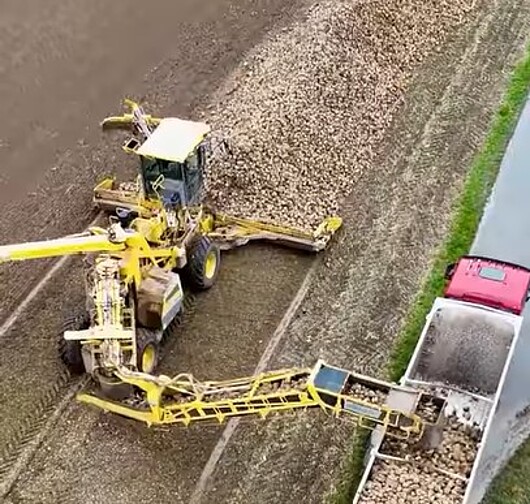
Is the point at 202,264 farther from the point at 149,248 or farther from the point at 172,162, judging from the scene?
the point at 172,162

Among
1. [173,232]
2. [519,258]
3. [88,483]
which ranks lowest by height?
[519,258]

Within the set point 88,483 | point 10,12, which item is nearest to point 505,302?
point 88,483

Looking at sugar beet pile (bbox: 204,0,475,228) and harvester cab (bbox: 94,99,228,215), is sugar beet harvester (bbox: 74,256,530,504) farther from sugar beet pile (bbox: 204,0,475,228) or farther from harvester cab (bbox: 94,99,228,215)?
sugar beet pile (bbox: 204,0,475,228)

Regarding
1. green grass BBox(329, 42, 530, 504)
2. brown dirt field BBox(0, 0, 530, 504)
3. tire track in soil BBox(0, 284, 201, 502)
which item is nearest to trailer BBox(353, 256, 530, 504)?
green grass BBox(329, 42, 530, 504)

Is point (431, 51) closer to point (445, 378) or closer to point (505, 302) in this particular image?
point (505, 302)

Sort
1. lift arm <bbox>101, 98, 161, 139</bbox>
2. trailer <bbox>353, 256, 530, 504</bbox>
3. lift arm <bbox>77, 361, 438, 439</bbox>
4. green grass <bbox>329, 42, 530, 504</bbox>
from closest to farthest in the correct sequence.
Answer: lift arm <bbox>77, 361, 438, 439</bbox>
trailer <bbox>353, 256, 530, 504</bbox>
green grass <bbox>329, 42, 530, 504</bbox>
lift arm <bbox>101, 98, 161, 139</bbox>

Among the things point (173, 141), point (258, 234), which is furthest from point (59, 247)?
point (258, 234)
